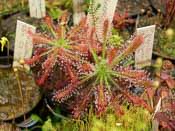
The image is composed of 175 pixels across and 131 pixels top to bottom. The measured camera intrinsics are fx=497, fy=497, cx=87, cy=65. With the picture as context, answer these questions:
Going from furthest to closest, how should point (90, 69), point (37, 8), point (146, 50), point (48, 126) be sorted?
point (37, 8) < point (146, 50) < point (48, 126) < point (90, 69)

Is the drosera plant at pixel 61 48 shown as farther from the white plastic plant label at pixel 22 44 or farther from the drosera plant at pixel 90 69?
the white plastic plant label at pixel 22 44

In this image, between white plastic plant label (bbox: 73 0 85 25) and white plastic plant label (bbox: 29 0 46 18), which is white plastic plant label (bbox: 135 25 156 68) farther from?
white plastic plant label (bbox: 29 0 46 18)

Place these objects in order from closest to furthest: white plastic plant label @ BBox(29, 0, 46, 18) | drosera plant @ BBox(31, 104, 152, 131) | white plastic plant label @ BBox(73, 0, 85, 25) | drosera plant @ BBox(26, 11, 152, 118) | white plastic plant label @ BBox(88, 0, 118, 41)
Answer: drosera plant @ BBox(26, 11, 152, 118) → drosera plant @ BBox(31, 104, 152, 131) → white plastic plant label @ BBox(88, 0, 118, 41) → white plastic plant label @ BBox(73, 0, 85, 25) → white plastic plant label @ BBox(29, 0, 46, 18)

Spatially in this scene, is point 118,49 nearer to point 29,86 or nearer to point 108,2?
point 108,2

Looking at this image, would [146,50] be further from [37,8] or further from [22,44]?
[37,8]

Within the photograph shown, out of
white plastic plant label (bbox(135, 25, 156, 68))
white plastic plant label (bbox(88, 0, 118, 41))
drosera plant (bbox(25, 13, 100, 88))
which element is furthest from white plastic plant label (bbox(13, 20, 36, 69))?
white plastic plant label (bbox(135, 25, 156, 68))

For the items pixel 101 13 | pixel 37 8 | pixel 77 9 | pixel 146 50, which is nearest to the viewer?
pixel 101 13

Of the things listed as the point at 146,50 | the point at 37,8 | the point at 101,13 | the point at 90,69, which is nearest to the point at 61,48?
the point at 90,69
